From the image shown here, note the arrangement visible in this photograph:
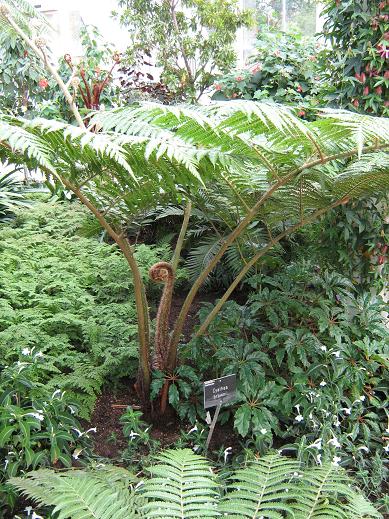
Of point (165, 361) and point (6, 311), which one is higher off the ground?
point (6, 311)

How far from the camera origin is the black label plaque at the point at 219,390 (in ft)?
7.27

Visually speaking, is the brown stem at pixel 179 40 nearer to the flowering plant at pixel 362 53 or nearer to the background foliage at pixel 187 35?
the background foliage at pixel 187 35

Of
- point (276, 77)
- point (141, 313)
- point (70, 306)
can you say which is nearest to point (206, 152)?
point (141, 313)

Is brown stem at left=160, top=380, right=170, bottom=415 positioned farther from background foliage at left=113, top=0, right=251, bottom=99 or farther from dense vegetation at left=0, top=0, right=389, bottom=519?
background foliage at left=113, top=0, right=251, bottom=99

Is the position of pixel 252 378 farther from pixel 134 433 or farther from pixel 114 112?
pixel 114 112

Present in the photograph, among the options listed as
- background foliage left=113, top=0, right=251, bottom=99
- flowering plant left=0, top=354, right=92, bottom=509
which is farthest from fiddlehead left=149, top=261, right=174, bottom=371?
background foliage left=113, top=0, right=251, bottom=99

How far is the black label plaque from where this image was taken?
221 centimetres

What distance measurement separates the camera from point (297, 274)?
289cm

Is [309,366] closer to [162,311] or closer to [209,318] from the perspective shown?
[209,318]

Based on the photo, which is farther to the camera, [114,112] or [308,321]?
[308,321]

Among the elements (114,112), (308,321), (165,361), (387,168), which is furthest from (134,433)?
(387,168)

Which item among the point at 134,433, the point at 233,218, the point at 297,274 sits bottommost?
the point at 134,433

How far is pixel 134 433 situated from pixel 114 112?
4.09 feet

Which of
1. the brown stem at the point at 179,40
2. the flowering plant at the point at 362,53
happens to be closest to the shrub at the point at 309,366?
Answer: the flowering plant at the point at 362,53
